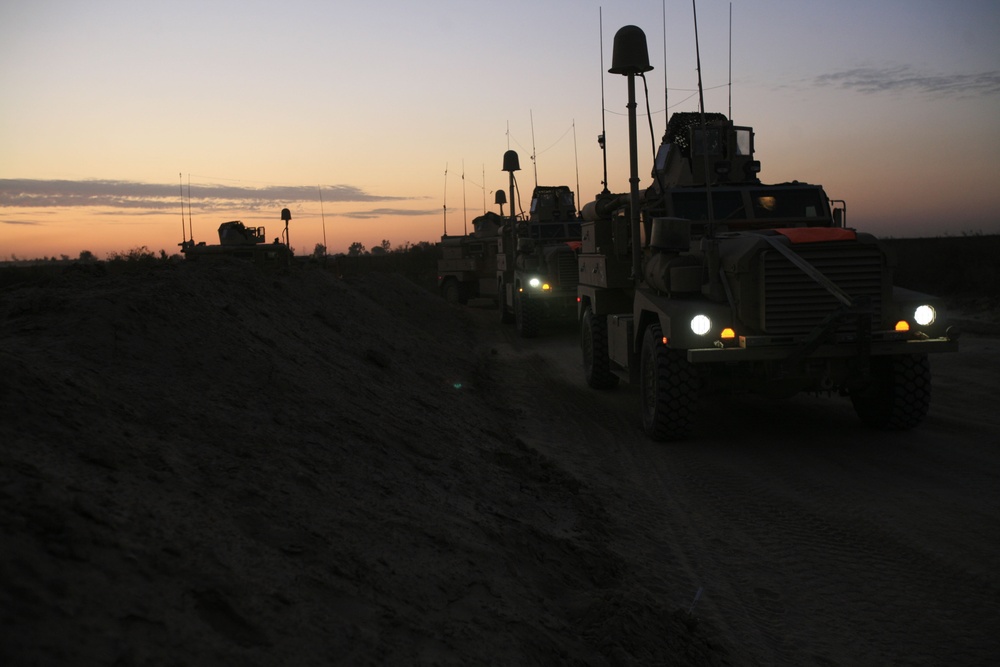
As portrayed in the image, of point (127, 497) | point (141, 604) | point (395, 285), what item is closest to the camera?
point (141, 604)

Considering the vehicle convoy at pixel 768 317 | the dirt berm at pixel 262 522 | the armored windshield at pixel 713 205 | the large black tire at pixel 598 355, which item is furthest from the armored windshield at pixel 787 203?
the dirt berm at pixel 262 522

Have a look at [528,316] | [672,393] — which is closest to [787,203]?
[672,393]

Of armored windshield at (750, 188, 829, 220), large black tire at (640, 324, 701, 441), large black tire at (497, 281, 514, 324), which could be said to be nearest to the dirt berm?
large black tire at (640, 324, 701, 441)

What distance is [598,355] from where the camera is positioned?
1131 cm

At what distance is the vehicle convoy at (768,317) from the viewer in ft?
24.0

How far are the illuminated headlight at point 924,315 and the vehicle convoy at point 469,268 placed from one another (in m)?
19.1

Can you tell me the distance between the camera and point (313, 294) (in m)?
13.6

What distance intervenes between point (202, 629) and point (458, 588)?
1.28 m

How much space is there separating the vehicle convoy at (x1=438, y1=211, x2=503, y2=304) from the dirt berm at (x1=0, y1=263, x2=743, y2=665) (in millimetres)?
20058

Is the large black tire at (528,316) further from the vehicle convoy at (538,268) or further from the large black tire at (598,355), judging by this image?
the large black tire at (598,355)

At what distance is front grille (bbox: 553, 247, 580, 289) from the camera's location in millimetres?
17172

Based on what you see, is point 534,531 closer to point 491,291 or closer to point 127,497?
point 127,497

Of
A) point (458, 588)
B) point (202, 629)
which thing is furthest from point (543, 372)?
point (202, 629)

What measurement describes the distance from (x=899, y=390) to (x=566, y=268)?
1008cm
